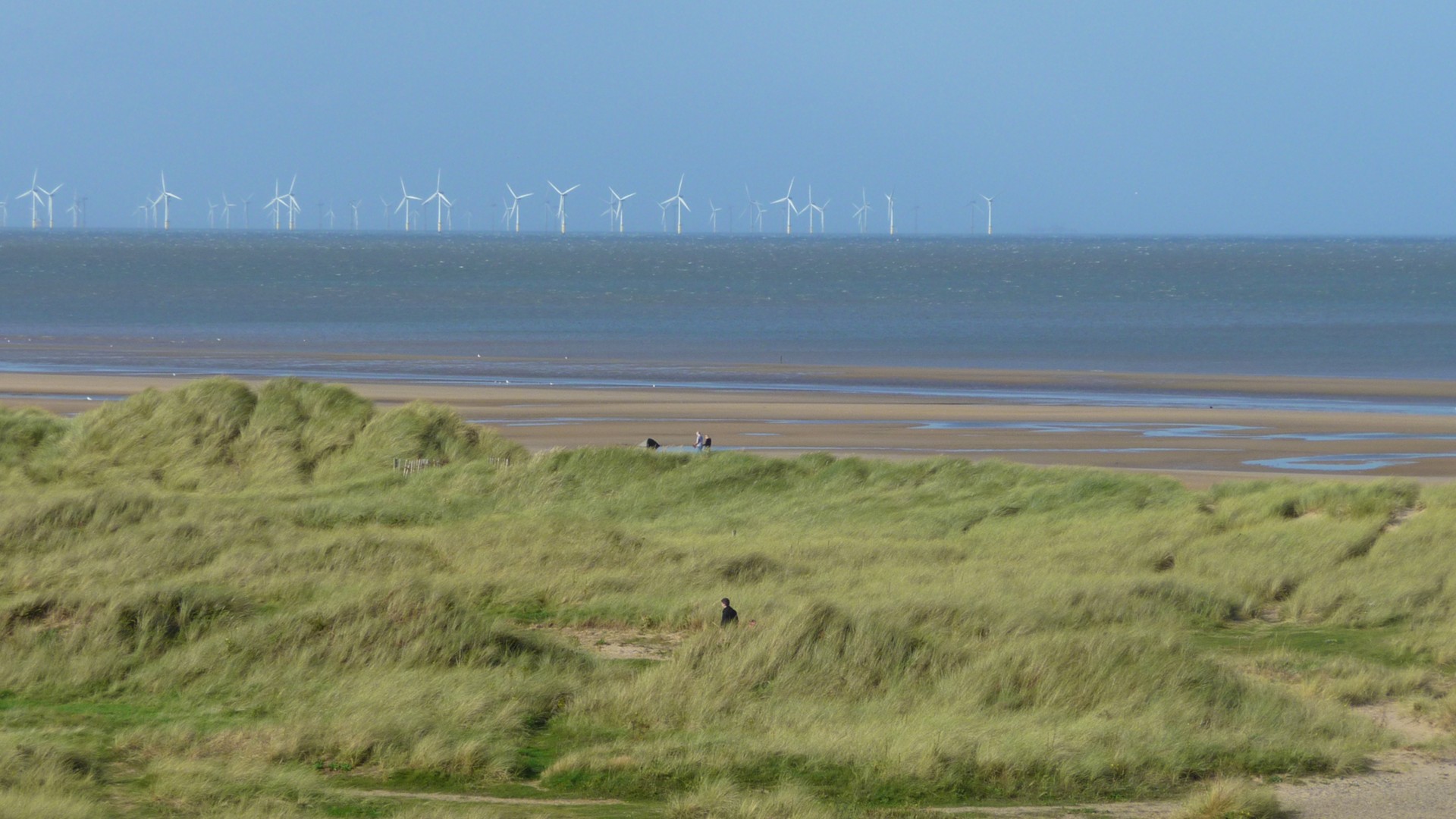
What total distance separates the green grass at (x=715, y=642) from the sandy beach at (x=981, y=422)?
9.25 meters

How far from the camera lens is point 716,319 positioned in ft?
303

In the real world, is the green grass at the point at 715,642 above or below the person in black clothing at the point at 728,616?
below

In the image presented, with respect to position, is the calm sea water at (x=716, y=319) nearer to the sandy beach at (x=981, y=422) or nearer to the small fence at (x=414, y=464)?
the sandy beach at (x=981, y=422)

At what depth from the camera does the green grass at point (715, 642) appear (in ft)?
35.8

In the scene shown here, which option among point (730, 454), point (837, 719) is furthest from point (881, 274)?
point (837, 719)

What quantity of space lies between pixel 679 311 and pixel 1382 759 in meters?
88.9

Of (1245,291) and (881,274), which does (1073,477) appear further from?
(881,274)

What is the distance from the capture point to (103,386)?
47375 mm

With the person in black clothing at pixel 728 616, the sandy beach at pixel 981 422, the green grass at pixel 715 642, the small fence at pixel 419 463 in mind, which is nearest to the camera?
the green grass at pixel 715 642

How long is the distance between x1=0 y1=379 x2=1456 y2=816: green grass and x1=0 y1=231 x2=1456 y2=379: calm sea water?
35785 mm

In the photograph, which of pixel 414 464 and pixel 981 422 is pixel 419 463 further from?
pixel 981 422

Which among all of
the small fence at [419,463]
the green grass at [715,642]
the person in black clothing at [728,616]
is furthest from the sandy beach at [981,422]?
the person in black clothing at [728,616]

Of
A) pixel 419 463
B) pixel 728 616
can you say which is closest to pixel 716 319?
pixel 419 463

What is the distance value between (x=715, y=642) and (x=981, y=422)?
27.3 meters
